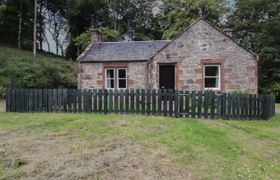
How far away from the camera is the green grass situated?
600cm

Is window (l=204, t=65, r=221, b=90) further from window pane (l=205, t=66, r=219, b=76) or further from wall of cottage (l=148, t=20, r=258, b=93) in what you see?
wall of cottage (l=148, t=20, r=258, b=93)

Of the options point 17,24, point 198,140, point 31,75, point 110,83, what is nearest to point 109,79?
point 110,83

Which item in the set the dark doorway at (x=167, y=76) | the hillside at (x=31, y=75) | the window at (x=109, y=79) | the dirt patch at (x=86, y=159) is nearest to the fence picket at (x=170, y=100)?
the dirt patch at (x=86, y=159)

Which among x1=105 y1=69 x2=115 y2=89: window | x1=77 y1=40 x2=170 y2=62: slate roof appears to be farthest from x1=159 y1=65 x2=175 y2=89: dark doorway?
x1=105 y1=69 x2=115 y2=89: window

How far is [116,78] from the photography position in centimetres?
2255

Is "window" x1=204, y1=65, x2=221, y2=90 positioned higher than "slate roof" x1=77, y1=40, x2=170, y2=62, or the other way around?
"slate roof" x1=77, y1=40, x2=170, y2=62

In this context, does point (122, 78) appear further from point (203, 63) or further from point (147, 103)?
point (147, 103)

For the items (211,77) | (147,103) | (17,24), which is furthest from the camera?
(17,24)

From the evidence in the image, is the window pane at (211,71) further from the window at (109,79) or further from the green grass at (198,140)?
the green grass at (198,140)

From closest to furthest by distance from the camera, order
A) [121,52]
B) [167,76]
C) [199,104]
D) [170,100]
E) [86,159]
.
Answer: [86,159] → [199,104] → [170,100] → [167,76] → [121,52]

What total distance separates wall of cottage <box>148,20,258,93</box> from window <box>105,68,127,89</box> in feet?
13.4

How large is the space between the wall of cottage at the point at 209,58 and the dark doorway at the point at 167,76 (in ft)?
1.54

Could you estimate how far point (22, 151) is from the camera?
666 cm

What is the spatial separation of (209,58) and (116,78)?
6.97 metres
